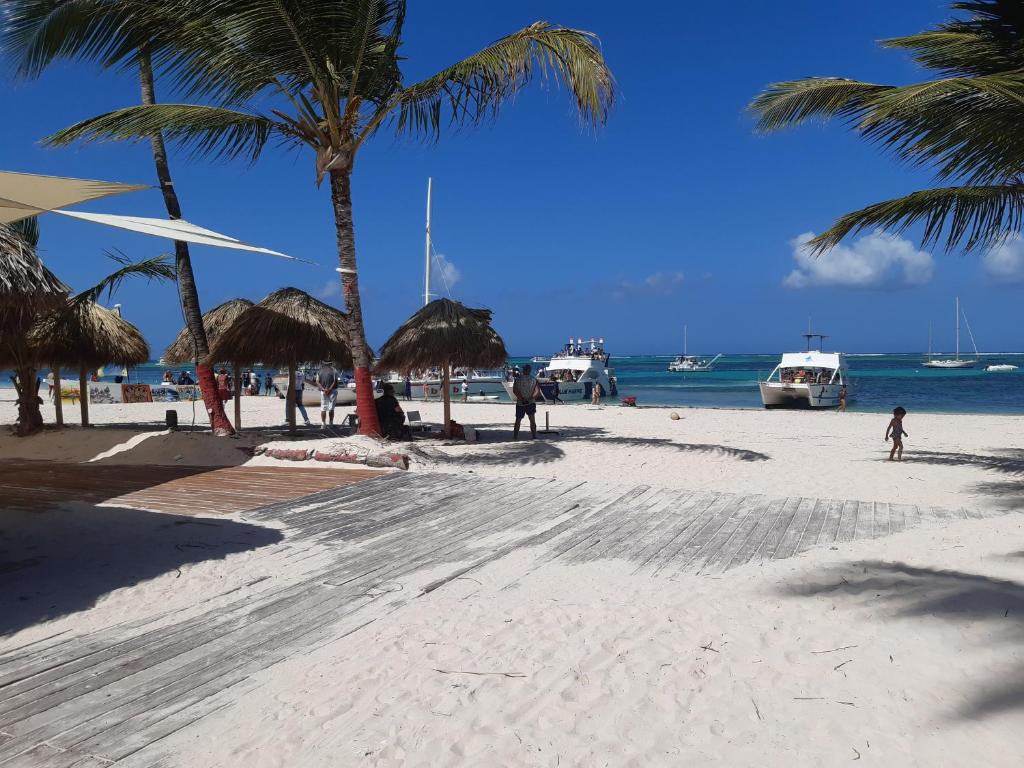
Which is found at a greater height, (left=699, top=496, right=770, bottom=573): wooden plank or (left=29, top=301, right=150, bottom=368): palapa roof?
(left=29, top=301, right=150, bottom=368): palapa roof

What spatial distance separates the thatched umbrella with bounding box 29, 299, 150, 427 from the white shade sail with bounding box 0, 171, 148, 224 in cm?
696

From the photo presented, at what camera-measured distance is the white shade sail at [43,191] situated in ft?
14.2

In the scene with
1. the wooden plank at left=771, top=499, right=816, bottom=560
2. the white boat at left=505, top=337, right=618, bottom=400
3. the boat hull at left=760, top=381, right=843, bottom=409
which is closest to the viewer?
the wooden plank at left=771, top=499, right=816, bottom=560

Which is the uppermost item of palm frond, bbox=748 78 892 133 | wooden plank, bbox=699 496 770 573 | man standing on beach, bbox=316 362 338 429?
palm frond, bbox=748 78 892 133

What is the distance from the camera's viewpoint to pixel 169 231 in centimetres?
514

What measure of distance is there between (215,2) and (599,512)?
23.8 ft

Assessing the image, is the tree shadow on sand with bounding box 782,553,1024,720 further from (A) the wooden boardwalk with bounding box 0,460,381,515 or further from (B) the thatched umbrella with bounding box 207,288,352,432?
(B) the thatched umbrella with bounding box 207,288,352,432

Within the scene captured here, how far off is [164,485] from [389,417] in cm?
418

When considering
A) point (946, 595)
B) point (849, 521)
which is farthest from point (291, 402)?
point (946, 595)

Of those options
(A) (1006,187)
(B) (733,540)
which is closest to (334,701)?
(B) (733,540)

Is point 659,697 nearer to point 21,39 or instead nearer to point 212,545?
point 212,545

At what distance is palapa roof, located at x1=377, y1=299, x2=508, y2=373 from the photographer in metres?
11.8

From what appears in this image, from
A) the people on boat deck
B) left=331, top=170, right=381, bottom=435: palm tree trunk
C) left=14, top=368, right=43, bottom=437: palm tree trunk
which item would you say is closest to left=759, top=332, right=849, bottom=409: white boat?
the people on boat deck

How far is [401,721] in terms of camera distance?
2611mm
